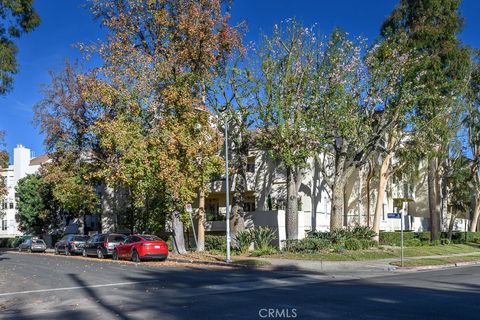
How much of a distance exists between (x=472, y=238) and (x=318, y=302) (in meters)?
39.1

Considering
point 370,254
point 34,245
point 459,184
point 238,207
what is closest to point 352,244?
point 370,254

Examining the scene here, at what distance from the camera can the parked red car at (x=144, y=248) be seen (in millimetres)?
27797

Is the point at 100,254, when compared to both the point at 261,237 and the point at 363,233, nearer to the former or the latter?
the point at 261,237

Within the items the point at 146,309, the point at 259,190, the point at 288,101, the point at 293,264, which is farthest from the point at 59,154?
the point at 146,309

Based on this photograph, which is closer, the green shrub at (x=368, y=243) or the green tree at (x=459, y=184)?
the green shrub at (x=368, y=243)

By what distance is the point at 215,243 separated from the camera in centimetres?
3378

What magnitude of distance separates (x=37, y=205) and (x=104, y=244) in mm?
26759

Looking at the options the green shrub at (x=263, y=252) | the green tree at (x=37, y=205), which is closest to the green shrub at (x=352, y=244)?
the green shrub at (x=263, y=252)

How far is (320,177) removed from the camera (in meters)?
40.8

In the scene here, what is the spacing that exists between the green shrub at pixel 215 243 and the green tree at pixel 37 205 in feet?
85.5

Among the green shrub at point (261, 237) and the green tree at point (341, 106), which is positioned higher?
the green tree at point (341, 106)

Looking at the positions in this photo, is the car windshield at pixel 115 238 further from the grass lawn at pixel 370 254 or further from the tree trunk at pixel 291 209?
the tree trunk at pixel 291 209

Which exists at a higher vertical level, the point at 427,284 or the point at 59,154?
the point at 59,154

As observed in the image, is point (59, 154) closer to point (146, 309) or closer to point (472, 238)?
point (146, 309)
